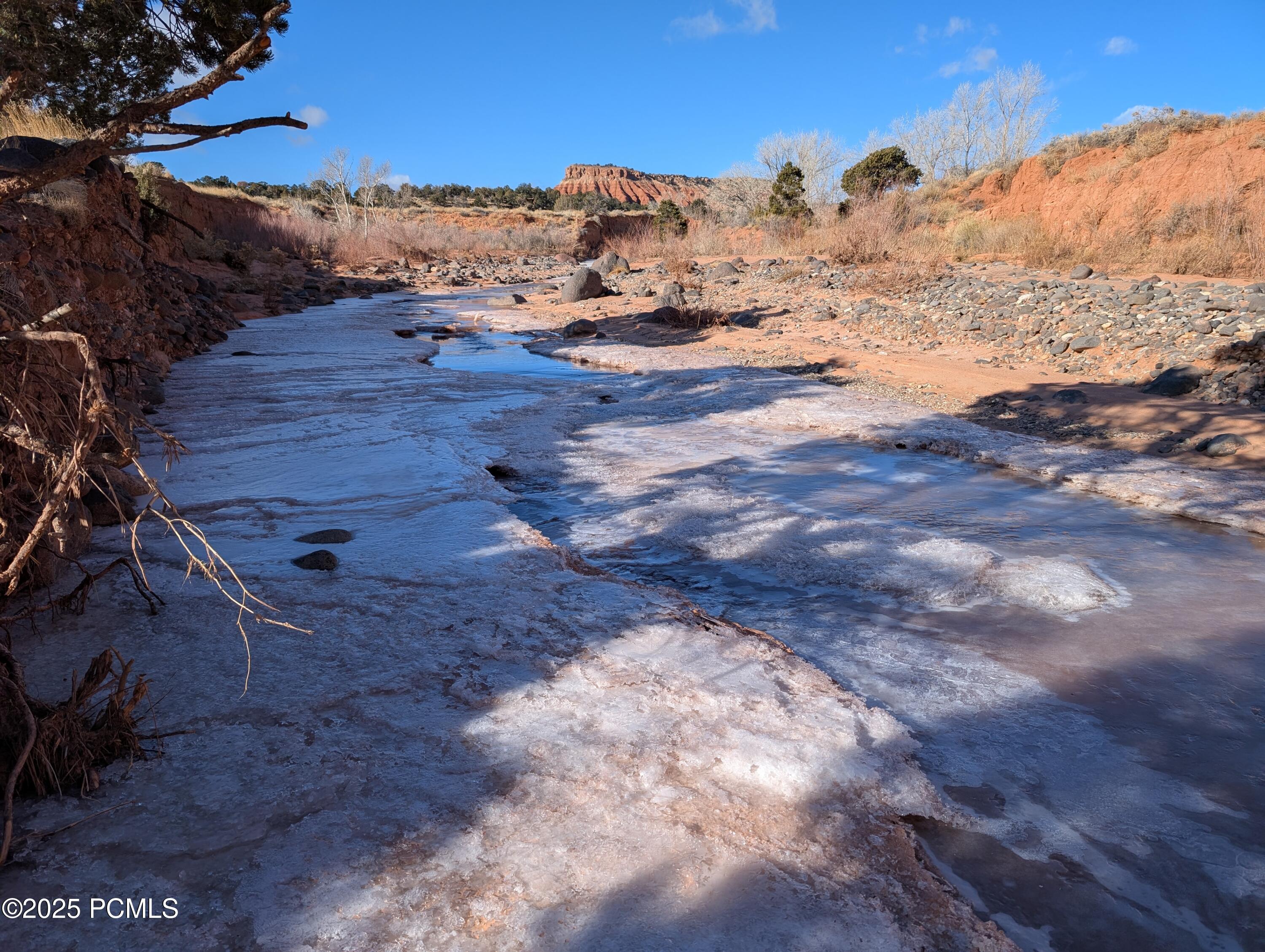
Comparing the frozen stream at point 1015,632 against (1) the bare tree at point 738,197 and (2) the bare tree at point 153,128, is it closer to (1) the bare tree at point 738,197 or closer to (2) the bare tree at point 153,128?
(2) the bare tree at point 153,128

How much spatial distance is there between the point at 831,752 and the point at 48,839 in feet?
5.63

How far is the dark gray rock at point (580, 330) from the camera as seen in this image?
11.1 metres

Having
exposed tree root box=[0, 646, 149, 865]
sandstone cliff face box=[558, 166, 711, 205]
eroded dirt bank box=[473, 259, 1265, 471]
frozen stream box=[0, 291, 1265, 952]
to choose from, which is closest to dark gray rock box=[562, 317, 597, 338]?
eroded dirt bank box=[473, 259, 1265, 471]

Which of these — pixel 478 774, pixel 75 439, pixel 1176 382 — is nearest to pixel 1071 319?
pixel 1176 382

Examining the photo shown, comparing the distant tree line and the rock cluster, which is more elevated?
the distant tree line

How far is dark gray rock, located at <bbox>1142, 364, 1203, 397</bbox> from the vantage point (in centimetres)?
660

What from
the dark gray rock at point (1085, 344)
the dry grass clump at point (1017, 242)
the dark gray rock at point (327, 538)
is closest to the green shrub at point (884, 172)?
the dry grass clump at point (1017, 242)

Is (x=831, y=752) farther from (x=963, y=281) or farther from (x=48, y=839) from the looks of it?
(x=963, y=281)

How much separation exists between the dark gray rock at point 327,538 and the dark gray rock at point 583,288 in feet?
38.7

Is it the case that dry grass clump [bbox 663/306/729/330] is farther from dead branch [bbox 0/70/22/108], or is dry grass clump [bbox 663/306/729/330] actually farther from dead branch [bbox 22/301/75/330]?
dead branch [bbox 22/301/75/330]

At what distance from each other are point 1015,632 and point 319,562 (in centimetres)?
261

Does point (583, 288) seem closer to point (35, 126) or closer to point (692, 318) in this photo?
point (692, 318)

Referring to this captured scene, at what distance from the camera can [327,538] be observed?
3.18m

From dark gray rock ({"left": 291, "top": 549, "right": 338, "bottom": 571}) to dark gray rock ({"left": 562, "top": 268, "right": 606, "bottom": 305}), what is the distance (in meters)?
12.1
